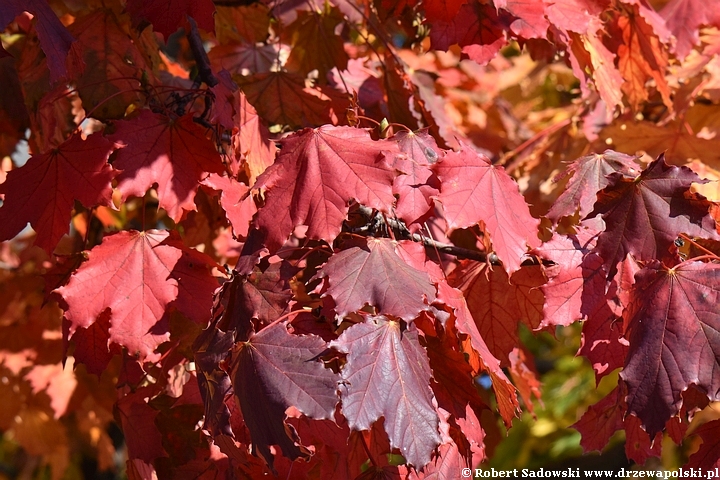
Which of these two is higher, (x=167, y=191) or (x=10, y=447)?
(x=167, y=191)

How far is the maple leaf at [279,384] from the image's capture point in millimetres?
1271

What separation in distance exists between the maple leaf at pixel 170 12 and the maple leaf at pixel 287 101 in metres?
0.43

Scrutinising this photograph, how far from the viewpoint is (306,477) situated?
156 centimetres

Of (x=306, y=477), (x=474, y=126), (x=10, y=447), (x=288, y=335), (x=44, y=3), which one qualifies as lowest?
(x=10, y=447)

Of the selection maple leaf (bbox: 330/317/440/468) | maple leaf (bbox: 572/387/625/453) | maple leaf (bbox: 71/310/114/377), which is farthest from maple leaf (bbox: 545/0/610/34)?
maple leaf (bbox: 71/310/114/377)

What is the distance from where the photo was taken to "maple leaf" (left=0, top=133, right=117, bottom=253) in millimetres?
1586

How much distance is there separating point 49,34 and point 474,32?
101 centimetres

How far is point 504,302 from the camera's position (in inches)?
70.2

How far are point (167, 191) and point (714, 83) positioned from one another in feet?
6.30

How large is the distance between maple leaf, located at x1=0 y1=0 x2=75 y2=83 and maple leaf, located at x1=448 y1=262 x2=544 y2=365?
0.96m

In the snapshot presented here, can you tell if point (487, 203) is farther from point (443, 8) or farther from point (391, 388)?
point (443, 8)

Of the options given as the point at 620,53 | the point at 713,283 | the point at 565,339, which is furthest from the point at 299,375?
the point at 565,339

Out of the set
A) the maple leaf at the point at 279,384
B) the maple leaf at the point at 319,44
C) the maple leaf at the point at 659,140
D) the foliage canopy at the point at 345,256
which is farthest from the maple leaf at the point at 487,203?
the maple leaf at the point at 659,140

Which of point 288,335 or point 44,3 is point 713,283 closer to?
point 288,335
